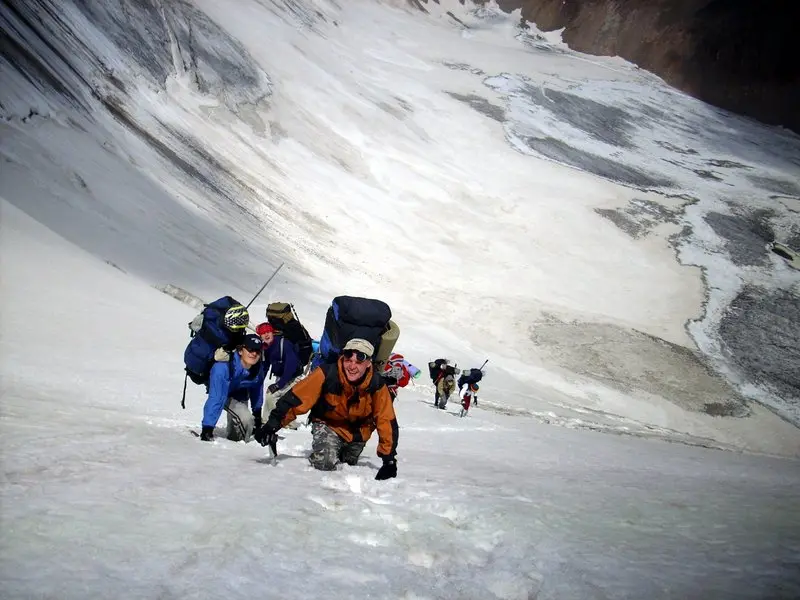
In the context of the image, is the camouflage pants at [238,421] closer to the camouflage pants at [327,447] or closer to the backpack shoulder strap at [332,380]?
the camouflage pants at [327,447]

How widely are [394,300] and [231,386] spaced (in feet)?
64.4

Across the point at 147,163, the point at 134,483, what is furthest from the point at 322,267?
the point at 134,483

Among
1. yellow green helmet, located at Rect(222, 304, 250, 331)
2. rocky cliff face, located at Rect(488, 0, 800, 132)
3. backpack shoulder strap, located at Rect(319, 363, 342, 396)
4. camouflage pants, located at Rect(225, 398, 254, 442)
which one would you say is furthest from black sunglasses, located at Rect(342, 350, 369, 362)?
rocky cliff face, located at Rect(488, 0, 800, 132)

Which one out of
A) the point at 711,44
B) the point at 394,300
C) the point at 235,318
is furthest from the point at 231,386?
the point at 711,44

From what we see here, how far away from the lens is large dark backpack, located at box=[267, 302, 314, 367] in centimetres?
742

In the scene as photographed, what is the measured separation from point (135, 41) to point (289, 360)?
30463 millimetres

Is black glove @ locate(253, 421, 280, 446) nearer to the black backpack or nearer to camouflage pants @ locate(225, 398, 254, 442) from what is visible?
camouflage pants @ locate(225, 398, 254, 442)

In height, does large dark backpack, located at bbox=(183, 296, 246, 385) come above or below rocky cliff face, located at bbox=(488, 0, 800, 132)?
below

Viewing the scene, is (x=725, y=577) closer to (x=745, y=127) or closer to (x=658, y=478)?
(x=658, y=478)

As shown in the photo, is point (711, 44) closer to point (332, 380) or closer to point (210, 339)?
point (210, 339)

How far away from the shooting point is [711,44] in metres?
82.7

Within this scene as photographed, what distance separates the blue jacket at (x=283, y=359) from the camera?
7.46 meters

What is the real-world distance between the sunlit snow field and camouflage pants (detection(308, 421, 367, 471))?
0.52 ft

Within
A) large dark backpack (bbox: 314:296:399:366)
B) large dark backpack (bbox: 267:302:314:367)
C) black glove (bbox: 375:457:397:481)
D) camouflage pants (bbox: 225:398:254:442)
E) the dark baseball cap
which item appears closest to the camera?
black glove (bbox: 375:457:397:481)
